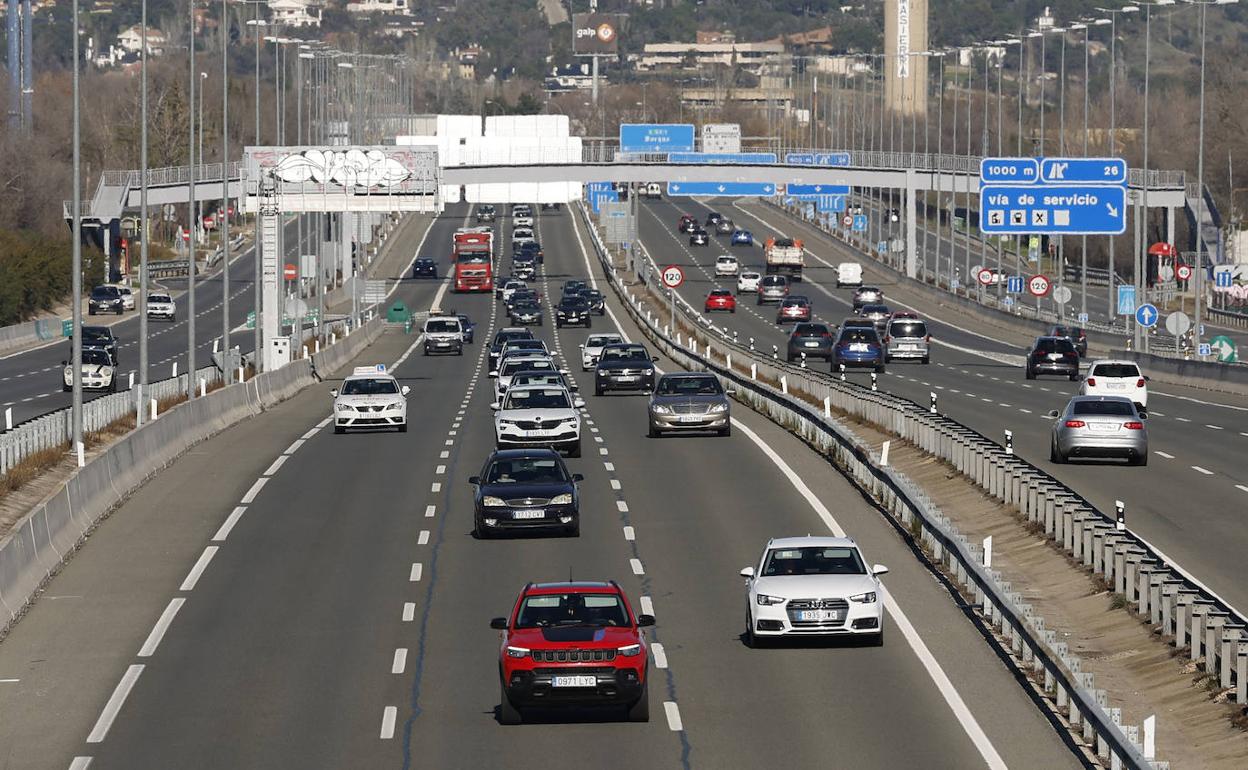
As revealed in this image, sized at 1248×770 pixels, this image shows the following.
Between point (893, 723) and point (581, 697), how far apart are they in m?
2.83

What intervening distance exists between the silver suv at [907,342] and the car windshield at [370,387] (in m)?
33.9

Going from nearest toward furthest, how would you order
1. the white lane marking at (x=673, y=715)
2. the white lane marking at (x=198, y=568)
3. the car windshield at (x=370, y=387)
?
the white lane marking at (x=673, y=715)
the white lane marking at (x=198, y=568)
the car windshield at (x=370, y=387)

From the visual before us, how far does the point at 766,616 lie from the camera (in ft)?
77.5

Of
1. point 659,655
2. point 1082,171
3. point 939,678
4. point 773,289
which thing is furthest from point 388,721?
point 773,289

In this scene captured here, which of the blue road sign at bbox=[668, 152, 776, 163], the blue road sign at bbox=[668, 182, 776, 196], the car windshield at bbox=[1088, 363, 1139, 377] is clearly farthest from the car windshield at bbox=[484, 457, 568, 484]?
the blue road sign at bbox=[668, 152, 776, 163]

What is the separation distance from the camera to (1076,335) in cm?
9025

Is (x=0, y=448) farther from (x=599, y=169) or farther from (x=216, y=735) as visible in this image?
(x=599, y=169)

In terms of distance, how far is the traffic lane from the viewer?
19.3m

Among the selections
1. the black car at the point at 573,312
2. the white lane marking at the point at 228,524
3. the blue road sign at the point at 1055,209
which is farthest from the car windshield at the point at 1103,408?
the black car at the point at 573,312

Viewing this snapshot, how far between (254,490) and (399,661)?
16.0 metres

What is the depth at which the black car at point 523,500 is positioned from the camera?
3219cm

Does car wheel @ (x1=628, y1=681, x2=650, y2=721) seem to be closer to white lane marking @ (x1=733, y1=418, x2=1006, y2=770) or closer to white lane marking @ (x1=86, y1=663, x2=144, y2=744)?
white lane marking @ (x1=733, y1=418, x2=1006, y2=770)

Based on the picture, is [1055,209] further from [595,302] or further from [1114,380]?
[595,302]

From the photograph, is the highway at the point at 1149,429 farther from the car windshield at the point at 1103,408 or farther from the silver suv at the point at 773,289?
the car windshield at the point at 1103,408
